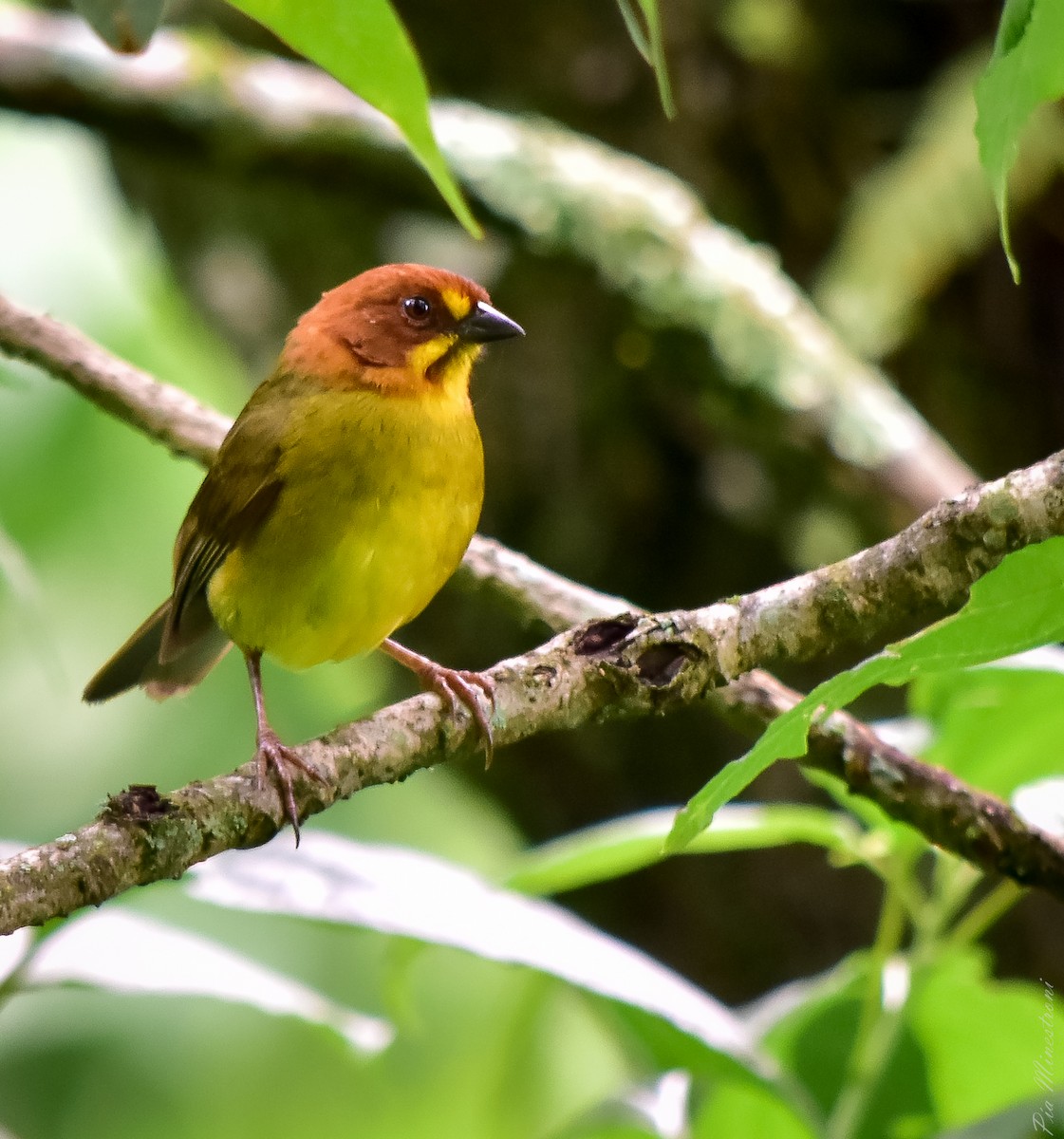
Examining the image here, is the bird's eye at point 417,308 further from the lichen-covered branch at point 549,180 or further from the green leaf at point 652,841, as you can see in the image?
the lichen-covered branch at point 549,180

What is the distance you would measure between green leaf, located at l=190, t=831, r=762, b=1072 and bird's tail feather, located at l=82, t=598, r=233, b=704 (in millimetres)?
972

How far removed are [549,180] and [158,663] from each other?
198 cm

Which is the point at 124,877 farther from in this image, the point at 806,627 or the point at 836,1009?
the point at 836,1009

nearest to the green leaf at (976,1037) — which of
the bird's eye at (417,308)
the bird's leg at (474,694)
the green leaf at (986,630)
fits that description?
the bird's leg at (474,694)

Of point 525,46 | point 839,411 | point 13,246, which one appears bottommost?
point 839,411

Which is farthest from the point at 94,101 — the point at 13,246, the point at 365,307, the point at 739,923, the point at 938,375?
the point at 13,246

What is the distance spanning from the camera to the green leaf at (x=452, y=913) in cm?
201

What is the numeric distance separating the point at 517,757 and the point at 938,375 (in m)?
1.94

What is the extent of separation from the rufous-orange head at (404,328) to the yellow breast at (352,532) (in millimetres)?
206

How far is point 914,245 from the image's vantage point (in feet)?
14.3

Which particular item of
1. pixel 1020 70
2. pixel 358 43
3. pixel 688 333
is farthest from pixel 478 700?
pixel 688 333

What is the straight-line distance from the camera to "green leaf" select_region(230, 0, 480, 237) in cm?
113

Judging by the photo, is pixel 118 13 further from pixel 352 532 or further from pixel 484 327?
pixel 484 327

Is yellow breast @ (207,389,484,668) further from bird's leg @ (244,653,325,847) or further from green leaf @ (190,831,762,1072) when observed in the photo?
bird's leg @ (244,653,325,847)
